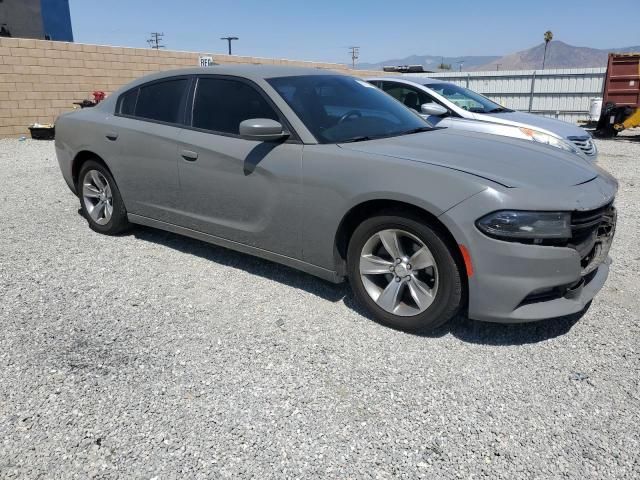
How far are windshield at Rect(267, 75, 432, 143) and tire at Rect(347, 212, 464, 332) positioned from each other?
0.76 metres

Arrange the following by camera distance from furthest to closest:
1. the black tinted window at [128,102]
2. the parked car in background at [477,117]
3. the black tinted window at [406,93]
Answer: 1. the black tinted window at [406,93]
2. the parked car in background at [477,117]
3. the black tinted window at [128,102]

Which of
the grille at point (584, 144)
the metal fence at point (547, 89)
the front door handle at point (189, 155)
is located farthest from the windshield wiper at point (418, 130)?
the metal fence at point (547, 89)

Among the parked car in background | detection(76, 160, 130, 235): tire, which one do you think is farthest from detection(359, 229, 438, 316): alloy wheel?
the parked car in background

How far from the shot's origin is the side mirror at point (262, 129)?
3.33 m

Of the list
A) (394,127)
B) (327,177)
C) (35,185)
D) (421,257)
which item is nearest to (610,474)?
(421,257)

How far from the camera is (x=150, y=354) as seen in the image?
9.66ft

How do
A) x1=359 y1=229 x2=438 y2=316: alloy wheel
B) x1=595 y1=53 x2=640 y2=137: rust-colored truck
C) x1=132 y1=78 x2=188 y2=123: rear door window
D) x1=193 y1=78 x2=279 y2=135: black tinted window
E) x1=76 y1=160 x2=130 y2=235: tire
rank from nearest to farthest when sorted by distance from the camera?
x1=359 y1=229 x2=438 y2=316: alloy wheel
x1=193 y1=78 x2=279 y2=135: black tinted window
x1=132 y1=78 x2=188 y2=123: rear door window
x1=76 y1=160 x2=130 y2=235: tire
x1=595 y1=53 x2=640 y2=137: rust-colored truck

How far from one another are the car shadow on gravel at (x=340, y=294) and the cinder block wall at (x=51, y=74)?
10469mm

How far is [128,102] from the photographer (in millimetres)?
4672

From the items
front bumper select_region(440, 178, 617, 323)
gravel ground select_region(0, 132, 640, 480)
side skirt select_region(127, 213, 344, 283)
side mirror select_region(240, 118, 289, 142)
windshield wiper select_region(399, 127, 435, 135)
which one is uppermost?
side mirror select_region(240, 118, 289, 142)

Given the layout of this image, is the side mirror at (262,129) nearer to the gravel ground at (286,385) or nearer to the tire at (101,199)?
the gravel ground at (286,385)

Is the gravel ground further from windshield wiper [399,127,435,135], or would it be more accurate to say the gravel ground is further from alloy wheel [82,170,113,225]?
windshield wiper [399,127,435,135]

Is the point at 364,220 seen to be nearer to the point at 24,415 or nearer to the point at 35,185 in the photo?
the point at 24,415

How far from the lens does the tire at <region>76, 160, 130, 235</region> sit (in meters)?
4.77
